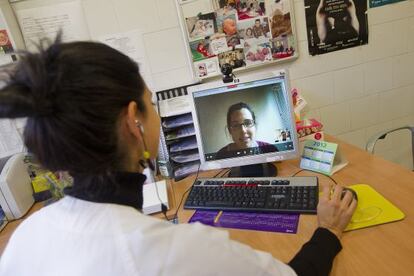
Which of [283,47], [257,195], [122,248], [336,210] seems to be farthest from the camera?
[283,47]

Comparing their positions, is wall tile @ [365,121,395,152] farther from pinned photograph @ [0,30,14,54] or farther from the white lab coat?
pinned photograph @ [0,30,14,54]

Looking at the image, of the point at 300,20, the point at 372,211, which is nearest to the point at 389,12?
the point at 300,20

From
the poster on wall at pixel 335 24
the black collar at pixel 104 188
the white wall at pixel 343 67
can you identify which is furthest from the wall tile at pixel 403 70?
the black collar at pixel 104 188

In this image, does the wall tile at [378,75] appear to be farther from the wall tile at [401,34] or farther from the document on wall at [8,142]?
the document on wall at [8,142]

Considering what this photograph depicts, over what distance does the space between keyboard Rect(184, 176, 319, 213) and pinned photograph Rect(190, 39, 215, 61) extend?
698 mm

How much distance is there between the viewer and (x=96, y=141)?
57 centimetres

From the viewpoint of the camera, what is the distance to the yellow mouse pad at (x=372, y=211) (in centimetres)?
88

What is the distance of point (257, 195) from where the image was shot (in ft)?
3.49

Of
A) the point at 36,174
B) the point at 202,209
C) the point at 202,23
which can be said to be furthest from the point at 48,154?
the point at 202,23

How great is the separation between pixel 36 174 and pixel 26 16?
2.43 feet

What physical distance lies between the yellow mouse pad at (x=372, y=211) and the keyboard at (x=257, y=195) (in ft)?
0.40

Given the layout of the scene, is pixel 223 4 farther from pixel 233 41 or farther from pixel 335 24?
pixel 335 24

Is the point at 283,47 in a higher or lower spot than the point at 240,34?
lower

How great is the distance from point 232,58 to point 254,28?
0.18 metres
